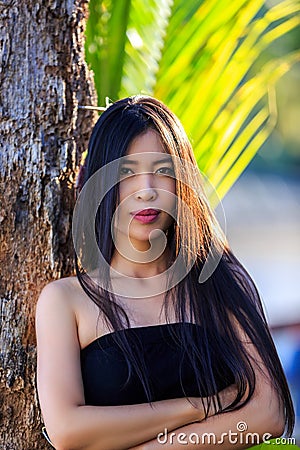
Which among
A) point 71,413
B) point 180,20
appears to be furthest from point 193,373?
point 180,20

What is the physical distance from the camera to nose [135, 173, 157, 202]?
61.8 inches

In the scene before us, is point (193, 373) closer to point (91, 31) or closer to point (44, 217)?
point (44, 217)

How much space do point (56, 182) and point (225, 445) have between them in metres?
0.70

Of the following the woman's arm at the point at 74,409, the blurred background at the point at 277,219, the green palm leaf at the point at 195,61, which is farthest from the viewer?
the blurred background at the point at 277,219

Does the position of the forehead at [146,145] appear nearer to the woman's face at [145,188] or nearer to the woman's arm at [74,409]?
the woman's face at [145,188]

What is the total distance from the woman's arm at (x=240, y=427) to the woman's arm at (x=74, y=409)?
18mm

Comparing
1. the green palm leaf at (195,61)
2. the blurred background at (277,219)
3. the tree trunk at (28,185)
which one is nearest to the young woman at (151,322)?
the tree trunk at (28,185)

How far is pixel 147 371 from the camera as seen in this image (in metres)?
1.57

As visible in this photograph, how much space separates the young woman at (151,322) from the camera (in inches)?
60.1

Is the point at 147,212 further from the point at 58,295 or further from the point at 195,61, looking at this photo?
the point at 195,61

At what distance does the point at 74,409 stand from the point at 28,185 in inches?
22.0

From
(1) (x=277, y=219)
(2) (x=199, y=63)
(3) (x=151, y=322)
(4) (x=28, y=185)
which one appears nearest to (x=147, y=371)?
(3) (x=151, y=322)

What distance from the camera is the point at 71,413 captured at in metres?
1.49

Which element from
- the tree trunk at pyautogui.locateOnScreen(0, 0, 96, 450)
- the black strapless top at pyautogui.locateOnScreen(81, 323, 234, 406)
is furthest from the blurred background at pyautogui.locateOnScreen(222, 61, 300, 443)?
the black strapless top at pyautogui.locateOnScreen(81, 323, 234, 406)
